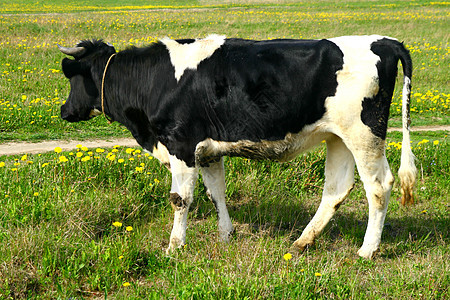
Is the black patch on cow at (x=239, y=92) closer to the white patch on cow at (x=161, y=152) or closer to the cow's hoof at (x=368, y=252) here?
the white patch on cow at (x=161, y=152)

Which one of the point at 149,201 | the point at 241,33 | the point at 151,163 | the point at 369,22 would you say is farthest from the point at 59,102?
the point at 369,22

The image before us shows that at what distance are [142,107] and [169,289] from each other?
209 cm

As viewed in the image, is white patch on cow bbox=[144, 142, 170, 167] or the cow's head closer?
white patch on cow bbox=[144, 142, 170, 167]

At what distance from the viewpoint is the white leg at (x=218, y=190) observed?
581 cm

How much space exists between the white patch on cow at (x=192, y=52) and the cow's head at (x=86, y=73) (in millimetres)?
916

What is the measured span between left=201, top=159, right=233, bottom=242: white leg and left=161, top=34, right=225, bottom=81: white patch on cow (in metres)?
1.12

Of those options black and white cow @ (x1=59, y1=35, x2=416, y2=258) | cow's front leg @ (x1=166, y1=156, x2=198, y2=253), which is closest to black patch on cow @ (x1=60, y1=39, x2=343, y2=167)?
black and white cow @ (x1=59, y1=35, x2=416, y2=258)

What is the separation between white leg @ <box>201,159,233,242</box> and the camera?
581cm

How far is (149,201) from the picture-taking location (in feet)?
20.9

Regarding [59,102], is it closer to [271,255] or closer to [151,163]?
[151,163]

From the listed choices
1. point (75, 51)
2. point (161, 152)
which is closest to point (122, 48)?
point (75, 51)

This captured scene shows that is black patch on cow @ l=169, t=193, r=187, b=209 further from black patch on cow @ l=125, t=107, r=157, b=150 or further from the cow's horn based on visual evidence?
the cow's horn

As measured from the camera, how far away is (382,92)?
5012 mm

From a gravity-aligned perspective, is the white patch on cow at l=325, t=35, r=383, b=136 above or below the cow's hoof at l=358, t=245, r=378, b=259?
above
